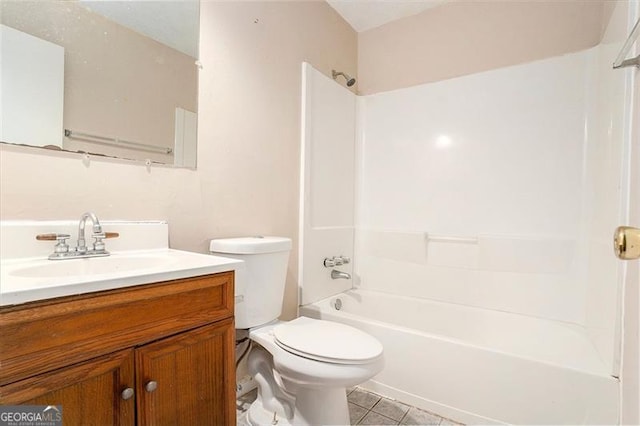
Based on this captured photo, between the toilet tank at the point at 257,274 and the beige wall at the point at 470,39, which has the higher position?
the beige wall at the point at 470,39

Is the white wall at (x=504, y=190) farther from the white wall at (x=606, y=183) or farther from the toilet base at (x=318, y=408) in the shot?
the toilet base at (x=318, y=408)

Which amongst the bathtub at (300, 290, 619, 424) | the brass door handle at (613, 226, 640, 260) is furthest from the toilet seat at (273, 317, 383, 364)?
the brass door handle at (613, 226, 640, 260)

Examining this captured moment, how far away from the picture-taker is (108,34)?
114 centimetres

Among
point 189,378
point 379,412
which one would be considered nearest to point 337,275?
point 379,412

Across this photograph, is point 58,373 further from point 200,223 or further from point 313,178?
point 313,178

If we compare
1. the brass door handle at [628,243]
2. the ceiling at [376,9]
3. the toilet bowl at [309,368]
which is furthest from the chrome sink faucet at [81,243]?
the ceiling at [376,9]

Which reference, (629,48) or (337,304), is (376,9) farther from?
(337,304)

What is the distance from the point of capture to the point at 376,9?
2.25 meters

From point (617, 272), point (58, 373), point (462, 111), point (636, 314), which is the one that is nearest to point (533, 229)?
point (617, 272)

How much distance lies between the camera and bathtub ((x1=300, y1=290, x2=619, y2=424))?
1.29 meters

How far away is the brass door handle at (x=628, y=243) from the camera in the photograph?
1.80ft

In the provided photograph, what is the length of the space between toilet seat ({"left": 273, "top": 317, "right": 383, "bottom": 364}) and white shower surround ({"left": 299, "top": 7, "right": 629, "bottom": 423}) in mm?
424

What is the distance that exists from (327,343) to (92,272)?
2.76 feet

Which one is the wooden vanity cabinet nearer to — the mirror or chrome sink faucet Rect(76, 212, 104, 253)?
chrome sink faucet Rect(76, 212, 104, 253)
